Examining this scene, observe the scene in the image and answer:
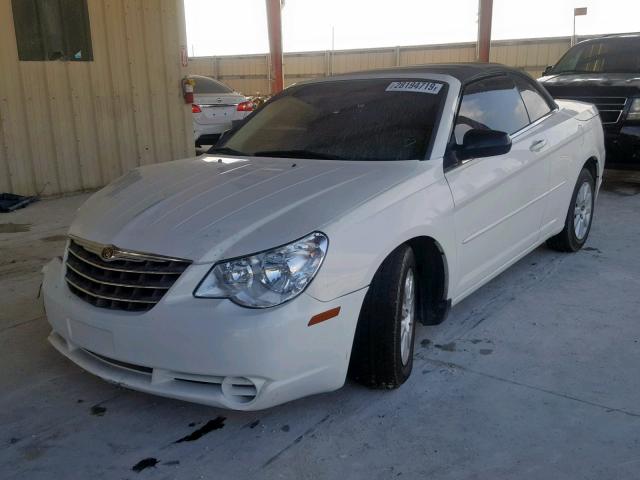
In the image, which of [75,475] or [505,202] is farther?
[505,202]

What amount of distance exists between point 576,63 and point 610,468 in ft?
24.1

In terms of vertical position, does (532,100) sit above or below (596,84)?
above

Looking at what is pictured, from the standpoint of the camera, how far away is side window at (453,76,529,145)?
374 cm

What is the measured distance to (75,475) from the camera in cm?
253

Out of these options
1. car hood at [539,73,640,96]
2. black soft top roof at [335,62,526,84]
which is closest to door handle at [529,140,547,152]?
black soft top roof at [335,62,526,84]

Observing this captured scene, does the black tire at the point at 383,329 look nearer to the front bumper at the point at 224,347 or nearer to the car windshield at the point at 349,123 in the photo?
the front bumper at the point at 224,347

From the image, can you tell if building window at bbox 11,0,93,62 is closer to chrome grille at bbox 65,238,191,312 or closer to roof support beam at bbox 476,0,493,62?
chrome grille at bbox 65,238,191,312

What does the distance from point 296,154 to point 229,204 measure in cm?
89

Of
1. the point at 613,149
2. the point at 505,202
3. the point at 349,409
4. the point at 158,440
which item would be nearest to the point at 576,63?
the point at 613,149

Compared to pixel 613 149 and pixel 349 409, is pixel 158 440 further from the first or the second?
pixel 613 149

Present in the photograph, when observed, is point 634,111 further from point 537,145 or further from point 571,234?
point 537,145

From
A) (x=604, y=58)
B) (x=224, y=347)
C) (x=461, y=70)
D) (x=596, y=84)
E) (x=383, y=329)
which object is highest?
(x=461, y=70)

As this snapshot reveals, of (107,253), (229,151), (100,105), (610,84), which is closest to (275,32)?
(100,105)

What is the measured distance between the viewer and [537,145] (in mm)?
4223
